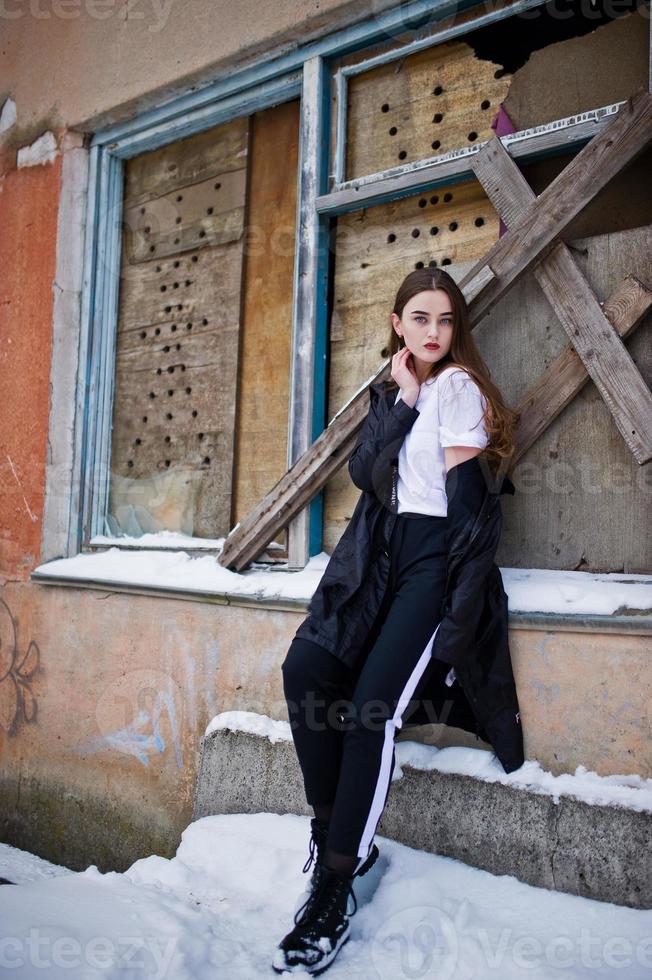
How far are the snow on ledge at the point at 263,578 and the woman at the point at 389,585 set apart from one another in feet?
1.25

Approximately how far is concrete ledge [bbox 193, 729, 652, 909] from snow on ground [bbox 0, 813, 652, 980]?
0.14 ft

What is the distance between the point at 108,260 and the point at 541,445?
2628mm

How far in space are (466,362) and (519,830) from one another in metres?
1.39

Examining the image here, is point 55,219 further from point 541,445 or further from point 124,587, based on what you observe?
point 541,445

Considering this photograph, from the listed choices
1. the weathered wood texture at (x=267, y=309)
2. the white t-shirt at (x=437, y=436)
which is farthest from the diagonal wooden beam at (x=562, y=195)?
the weathered wood texture at (x=267, y=309)

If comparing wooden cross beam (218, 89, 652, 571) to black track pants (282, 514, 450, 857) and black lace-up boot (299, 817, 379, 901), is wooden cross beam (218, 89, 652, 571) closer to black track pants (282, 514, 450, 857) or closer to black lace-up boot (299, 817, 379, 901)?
black track pants (282, 514, 450, 857)

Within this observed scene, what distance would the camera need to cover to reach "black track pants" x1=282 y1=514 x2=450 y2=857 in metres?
2.27

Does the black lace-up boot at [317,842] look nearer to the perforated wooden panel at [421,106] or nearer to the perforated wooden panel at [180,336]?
the perforated wooden panel at [180,336]

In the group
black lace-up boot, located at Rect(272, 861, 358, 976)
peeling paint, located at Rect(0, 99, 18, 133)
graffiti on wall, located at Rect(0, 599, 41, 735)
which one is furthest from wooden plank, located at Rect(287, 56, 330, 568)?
peeling paint, located at Rect(0, 99, 18, 133)

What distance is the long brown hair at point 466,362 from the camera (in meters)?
2.52

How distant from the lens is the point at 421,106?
338cm

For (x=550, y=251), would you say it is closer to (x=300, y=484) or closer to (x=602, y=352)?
(x=602, y=352)

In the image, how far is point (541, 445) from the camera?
114 inches

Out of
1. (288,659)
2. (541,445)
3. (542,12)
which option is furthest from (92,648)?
(542,12)
